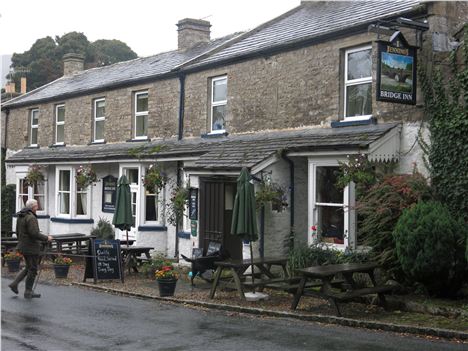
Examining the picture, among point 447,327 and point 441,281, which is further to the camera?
point 441,281

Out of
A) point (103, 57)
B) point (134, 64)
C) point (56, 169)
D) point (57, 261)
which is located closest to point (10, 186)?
point (56, 169)

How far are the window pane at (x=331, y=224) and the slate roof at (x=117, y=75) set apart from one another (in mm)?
7884

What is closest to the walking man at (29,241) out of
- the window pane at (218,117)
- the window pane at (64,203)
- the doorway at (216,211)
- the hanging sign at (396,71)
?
the doorway at (216,211)

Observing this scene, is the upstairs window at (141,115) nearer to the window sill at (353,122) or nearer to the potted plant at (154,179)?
the potted plant at (154,179)

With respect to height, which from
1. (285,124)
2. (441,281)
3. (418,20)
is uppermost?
(418,20)

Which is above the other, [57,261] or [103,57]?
[103,57]

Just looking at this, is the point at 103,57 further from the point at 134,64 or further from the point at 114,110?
the point at 114,110

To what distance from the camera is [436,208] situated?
32.3 ft

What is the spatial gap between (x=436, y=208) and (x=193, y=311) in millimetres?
4410

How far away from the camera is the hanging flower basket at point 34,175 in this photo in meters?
23.1

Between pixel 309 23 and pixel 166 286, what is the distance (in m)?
8.00

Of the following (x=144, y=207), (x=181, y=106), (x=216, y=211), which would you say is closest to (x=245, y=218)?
(x=216, y=211)

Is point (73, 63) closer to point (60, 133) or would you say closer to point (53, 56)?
point (60, 133)

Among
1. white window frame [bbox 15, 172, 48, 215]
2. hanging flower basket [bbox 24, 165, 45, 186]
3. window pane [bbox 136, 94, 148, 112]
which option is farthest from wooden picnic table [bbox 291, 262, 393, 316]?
white window frame [bbox 15, 172, 48, 215]
